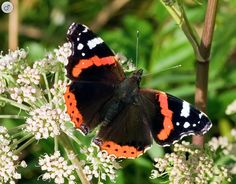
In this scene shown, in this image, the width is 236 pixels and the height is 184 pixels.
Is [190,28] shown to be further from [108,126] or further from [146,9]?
[146,9]

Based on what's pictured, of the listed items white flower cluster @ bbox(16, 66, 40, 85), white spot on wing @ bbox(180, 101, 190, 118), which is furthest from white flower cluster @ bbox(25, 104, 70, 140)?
white spot on wing @ bbox(180, 101, 190, 118)

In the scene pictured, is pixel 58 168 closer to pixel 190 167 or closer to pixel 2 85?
pixel 2 85

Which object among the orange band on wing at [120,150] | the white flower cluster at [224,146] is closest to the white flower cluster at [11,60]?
the orange band on wing at [120,150]

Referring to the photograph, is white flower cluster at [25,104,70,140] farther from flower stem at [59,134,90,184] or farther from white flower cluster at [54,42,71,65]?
white flower cluster at [54,42,71,65]

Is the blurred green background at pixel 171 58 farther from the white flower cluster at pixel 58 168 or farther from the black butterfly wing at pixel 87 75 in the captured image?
the black butterfly wing at pixel 87 75

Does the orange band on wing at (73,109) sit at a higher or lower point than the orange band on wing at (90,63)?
lower

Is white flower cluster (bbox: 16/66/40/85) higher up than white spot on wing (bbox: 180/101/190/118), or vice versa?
white flower cluster (bbox: 16/66/40/85)

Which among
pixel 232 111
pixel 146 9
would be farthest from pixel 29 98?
pixel 146 9
